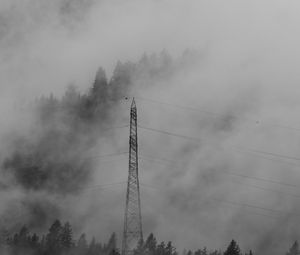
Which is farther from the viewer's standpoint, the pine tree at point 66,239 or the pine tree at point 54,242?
the pine tree at point 66,239

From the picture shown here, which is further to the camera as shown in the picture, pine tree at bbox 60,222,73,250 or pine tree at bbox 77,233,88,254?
pine tree at bbox 60,222,73,250

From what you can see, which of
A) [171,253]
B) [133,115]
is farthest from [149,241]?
[133,115]

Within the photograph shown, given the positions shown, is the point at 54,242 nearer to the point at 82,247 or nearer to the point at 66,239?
the point at 66,239

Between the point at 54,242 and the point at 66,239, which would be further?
the point at 66,239

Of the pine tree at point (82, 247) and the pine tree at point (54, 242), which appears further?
the pine tree at point (82, 247)

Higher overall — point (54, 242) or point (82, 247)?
point (54, 242)

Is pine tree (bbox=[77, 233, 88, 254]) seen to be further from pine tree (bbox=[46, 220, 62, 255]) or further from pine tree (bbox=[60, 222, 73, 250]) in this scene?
pine tree (bbox=[46, 220, 62, 255])

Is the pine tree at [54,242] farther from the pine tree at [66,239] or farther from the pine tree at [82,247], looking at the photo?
the pine tree at [82,247]

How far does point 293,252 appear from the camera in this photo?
13975 cm

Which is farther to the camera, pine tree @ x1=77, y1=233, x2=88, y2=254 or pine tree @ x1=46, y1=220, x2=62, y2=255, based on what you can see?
pine tree @ x1=77, y1=233, x2=88, y2=254

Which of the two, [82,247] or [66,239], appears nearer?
[82,247]

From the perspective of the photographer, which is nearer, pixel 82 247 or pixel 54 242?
Result: pixel 82 247

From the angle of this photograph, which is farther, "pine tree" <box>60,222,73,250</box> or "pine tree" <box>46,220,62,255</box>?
"pine tree" <box>60,222,73,250</box>

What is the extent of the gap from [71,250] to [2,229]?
4604 cm
